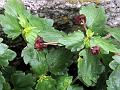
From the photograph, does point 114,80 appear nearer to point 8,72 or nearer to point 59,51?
point 59,51

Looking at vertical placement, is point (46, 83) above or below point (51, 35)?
below

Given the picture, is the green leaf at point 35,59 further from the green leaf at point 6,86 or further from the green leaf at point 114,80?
the green leaf at point 114,80

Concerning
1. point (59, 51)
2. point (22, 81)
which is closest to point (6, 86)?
point (22, 81)

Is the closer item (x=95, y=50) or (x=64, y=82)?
(x=95, y=50)

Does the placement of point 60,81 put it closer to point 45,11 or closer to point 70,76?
point 70,76

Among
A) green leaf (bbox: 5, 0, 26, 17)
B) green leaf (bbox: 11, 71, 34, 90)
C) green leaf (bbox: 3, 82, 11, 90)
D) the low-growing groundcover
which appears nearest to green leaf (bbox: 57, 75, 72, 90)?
the low-growing groundcover

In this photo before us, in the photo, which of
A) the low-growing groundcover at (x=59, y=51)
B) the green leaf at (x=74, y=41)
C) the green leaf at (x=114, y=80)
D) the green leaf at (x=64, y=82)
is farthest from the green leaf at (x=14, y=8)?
the green leaf at (x=114, y=80)

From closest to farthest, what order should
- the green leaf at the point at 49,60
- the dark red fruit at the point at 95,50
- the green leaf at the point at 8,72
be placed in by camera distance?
1. the dark red fruit at the point at 95,50
2. the green leaf at the point at 49,60
3. the green leaf at the point at 8,72

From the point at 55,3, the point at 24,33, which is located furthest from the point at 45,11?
the point at 24,33
